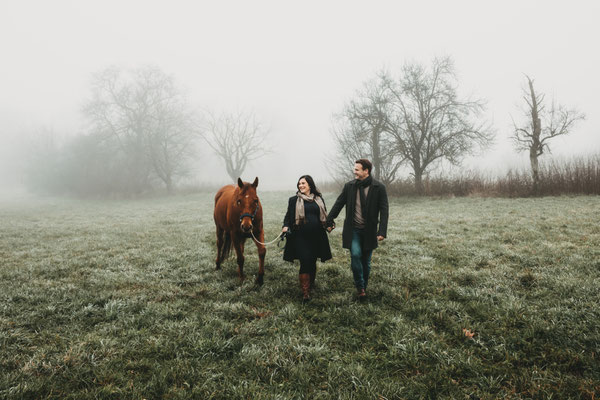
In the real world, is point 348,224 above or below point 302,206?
below

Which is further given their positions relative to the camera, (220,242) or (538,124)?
(538,124)

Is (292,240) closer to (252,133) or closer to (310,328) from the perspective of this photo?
(310,328)

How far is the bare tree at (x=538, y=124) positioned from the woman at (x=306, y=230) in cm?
1961

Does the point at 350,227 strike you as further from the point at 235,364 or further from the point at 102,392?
the point at 102,392

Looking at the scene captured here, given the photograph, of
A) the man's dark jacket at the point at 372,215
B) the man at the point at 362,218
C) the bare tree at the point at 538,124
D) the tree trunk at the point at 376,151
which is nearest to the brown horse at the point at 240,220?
the man at the point at 362,218

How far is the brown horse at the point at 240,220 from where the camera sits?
459cm

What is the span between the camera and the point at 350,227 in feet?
14.4

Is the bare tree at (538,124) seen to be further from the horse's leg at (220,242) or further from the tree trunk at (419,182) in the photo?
the horse's leg at (220,242)

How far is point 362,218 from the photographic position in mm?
4398

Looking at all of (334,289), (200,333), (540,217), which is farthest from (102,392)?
(540,217)

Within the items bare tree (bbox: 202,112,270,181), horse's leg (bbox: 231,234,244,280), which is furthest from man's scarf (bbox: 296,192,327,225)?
bare tree (bbox: 202,112,270,181)

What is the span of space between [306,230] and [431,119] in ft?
65.3

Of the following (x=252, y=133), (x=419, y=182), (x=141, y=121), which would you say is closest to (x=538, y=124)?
(x=419, y=182)

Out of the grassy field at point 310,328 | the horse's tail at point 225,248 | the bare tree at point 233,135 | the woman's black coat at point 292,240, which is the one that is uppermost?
the bare tree at point 233,135
